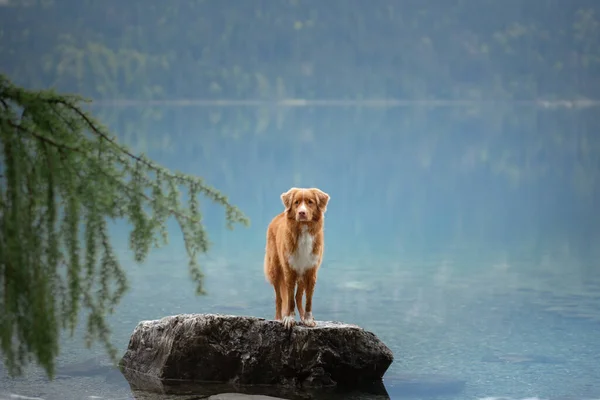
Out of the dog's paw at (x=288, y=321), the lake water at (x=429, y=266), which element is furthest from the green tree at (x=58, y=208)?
the lake water at (x=429, y=266)

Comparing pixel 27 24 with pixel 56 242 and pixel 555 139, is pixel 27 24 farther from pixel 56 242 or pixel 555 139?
pixel 56 242

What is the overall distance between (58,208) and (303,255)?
2.98m

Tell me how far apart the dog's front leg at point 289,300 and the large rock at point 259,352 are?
0.23 ft

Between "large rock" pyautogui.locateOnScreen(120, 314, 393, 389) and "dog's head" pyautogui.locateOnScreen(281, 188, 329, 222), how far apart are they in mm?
1133

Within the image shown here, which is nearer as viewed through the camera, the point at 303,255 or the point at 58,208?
the point at 58,208

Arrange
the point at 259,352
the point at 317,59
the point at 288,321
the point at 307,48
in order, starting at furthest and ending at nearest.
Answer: the point at 307,48 < the point at 317,59 < the point at 259,352 < the point at 288,321

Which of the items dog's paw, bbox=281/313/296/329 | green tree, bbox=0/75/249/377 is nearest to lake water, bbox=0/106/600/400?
dog's paw, bbox=281/313/296/329

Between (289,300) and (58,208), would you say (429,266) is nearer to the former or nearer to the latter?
(289,300)

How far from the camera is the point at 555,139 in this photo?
50.4 metres

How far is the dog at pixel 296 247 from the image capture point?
755 centimetres

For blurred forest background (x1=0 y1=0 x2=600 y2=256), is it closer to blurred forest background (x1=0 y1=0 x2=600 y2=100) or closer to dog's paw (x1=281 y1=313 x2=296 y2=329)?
blurred forest background (x1=0 y1=0 x2=600 y2=100)

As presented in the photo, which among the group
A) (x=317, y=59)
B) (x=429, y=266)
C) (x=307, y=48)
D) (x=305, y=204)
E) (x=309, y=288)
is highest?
(x=307, y=48)

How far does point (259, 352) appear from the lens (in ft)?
27.5

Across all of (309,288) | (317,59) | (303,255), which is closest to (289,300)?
(309,288)
